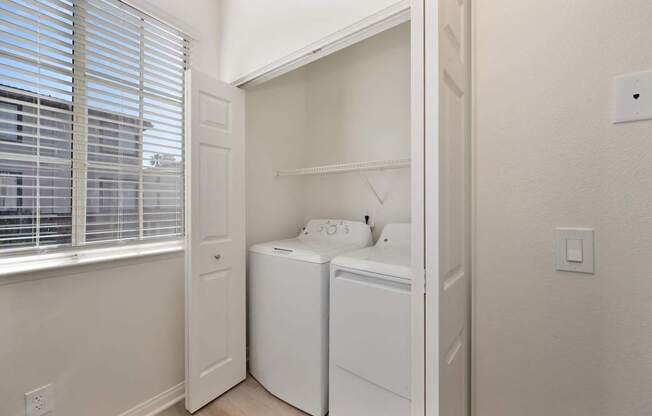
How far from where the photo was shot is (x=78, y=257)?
142 cm

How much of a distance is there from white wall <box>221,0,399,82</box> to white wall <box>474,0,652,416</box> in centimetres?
58

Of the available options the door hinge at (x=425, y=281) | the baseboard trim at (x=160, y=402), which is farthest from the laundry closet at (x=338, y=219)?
the baseboard trim at (x=160, y=402)

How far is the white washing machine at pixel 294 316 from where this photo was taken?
161cm

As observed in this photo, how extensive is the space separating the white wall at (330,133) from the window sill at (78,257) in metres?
0.64

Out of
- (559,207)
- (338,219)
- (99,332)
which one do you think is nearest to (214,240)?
(99,332)

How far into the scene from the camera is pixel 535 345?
97 centimetres

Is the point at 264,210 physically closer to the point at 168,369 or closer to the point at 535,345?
the point at 168,369

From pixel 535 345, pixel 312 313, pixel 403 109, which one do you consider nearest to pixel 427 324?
pixel 535 345

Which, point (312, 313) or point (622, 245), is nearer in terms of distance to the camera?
point (622, 245)

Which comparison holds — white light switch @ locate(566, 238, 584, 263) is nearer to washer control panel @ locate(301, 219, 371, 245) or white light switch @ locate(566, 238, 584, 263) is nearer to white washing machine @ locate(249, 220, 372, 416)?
white washing machine @ locate(249, 220, 372, 416)

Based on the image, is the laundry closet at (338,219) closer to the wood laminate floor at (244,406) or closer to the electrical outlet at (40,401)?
the wood laminate floor at (244,406)

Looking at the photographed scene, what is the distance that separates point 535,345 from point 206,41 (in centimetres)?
252

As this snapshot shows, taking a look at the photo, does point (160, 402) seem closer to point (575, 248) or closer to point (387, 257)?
point (387, 257)

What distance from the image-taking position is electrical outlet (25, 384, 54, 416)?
1.23 metres
